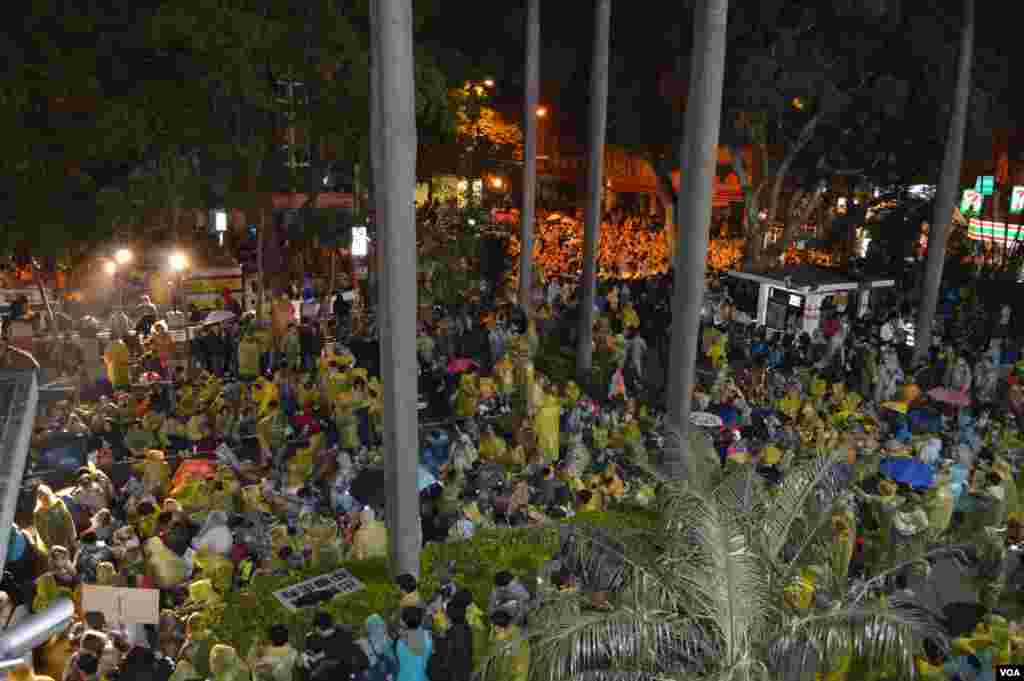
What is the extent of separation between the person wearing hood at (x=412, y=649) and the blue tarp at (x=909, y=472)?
6081mm

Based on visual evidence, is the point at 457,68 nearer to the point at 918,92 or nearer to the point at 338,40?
the point at 338,40

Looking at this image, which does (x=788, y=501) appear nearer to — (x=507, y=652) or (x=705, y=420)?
(x=507, y=652)

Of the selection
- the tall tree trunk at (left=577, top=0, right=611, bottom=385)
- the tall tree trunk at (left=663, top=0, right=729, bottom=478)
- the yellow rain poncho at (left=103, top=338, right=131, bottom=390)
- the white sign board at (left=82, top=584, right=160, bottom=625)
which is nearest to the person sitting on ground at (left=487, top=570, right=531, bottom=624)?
the white sign board at (left=82, top=584, right=160, bottom=625)

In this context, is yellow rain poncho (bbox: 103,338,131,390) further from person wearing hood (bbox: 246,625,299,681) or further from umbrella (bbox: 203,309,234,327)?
→ person wearing hood (bbox: 246,625,299,681)

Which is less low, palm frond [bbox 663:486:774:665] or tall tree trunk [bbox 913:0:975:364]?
tall tree trunk [bbox 913:0:975:364]

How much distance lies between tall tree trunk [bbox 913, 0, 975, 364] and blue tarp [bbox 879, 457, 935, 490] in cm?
786

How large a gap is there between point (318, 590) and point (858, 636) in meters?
4.75

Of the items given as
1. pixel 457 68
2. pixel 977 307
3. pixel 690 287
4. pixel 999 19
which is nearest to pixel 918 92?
pixel 999 19

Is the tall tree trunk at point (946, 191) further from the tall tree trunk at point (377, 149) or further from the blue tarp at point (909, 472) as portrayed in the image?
the tall tree trunk at point (377, 149)

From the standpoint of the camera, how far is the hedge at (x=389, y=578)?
7.95 m

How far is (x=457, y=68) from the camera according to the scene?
70.4 feet

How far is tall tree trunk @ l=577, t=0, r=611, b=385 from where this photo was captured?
15711 millimetres

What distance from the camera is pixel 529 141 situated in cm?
1659

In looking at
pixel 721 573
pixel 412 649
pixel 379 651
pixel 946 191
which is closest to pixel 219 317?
pixel 379 651
